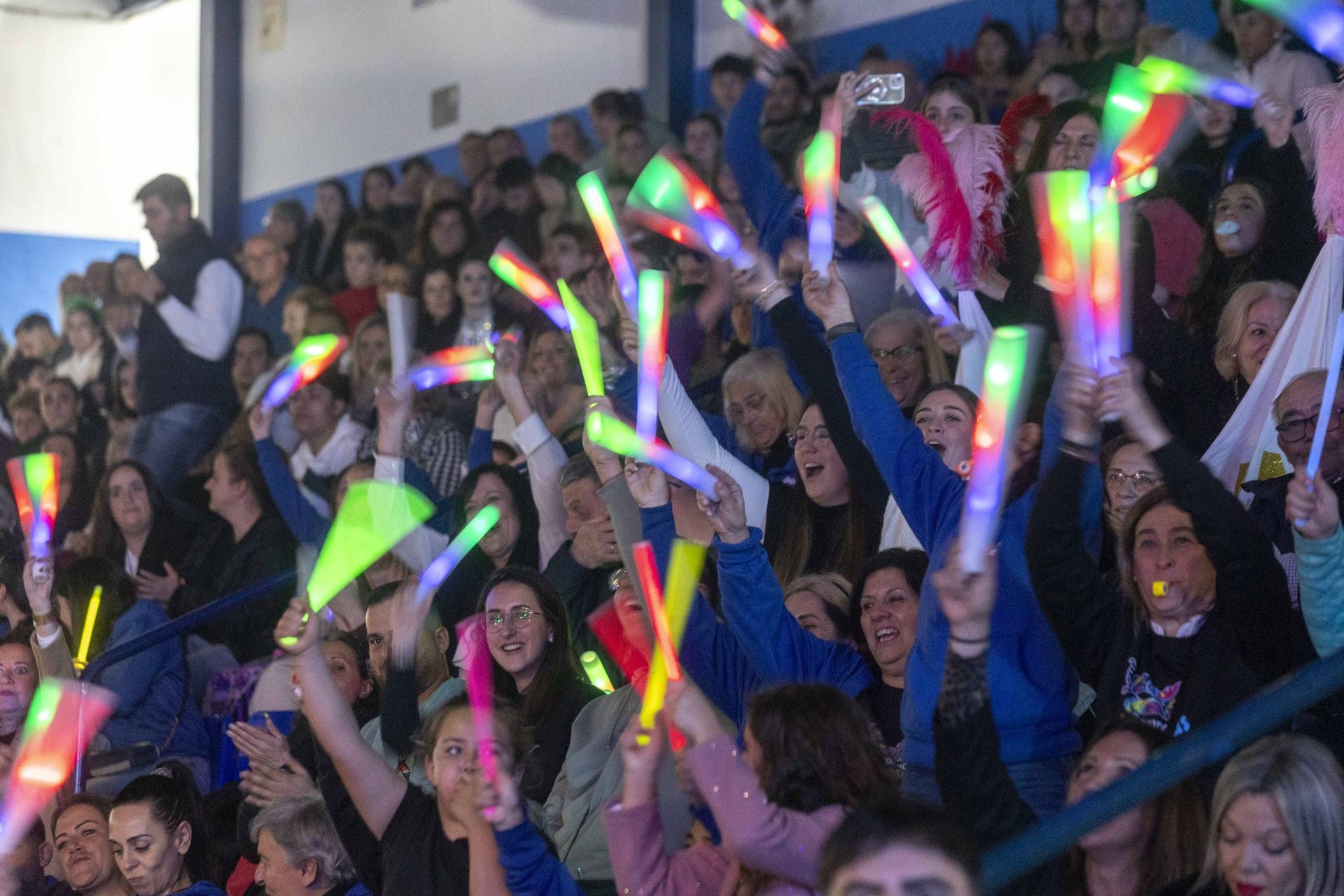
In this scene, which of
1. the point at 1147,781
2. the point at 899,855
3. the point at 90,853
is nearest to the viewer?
the point at 899,855

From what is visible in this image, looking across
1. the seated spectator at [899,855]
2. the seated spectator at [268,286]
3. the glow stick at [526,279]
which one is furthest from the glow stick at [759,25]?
the seated spectator at [899,855]

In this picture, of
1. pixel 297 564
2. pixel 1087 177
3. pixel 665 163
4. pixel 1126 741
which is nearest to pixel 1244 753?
pixel 1126 741

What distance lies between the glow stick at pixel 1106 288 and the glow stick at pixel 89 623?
126 inches

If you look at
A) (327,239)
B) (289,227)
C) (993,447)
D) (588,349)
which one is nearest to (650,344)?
(588,349)

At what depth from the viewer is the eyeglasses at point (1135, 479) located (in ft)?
11.9

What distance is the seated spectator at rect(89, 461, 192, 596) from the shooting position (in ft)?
19.2

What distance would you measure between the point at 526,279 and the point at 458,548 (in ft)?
4.60

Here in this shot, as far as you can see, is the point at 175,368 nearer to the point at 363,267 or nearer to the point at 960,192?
the point at 363,267

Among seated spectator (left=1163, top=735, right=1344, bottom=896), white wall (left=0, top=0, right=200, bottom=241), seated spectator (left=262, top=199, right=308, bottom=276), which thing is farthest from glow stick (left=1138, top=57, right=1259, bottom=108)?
white wall (left=0, top=0, right=200, bottom=241)

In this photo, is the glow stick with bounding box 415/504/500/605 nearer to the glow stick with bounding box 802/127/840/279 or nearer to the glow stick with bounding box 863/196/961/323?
the glow stick with bounding box 802/127/840/279

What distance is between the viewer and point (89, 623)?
5148 millimetres

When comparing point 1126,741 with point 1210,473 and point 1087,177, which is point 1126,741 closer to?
point 1210,473

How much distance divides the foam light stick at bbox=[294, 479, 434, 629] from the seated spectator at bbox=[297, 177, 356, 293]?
350 centimetres

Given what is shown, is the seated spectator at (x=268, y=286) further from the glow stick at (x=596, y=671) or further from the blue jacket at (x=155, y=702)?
the glow stick at (x=596, y=671)
